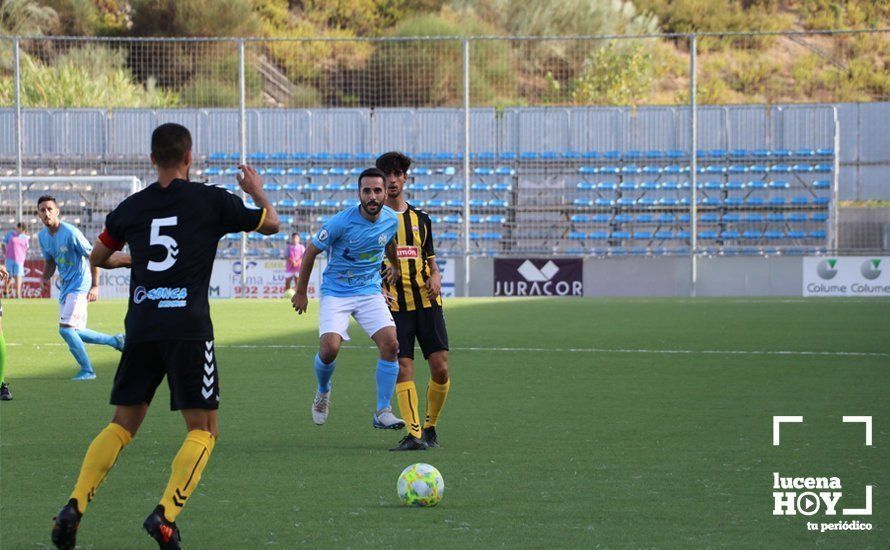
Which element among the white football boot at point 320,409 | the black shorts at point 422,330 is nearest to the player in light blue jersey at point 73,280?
the white football boot at point 320,409

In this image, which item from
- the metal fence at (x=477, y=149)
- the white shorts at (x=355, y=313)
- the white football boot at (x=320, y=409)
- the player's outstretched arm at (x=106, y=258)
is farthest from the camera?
the metal fence at (x=477, y=149)

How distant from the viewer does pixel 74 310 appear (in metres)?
13.1

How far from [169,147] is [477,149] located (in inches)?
1262

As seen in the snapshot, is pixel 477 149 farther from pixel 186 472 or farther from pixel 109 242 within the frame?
pixel 186 472

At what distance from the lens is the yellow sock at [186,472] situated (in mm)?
5520

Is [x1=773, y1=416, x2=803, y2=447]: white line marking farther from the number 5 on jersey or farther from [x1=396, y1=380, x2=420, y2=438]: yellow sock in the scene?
the number 5 on jersey

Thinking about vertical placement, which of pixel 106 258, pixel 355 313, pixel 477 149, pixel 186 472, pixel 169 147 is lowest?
pixel 186 472

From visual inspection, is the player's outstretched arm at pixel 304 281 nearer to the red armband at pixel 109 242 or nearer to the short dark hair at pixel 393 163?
the short dark hair at pixel 393 163

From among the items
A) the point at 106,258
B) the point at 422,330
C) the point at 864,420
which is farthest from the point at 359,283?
the point at 864,420

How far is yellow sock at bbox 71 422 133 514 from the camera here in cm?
564

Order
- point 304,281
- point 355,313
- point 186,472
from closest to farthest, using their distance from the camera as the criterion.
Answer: point 186,472, point 304,281, point 355,313

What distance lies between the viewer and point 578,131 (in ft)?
123

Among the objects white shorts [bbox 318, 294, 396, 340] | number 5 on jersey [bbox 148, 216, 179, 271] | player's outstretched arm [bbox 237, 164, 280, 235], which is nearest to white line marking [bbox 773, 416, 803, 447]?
white shorts [bbox 318, 294, 396, 340]

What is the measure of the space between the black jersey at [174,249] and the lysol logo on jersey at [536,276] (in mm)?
26528
